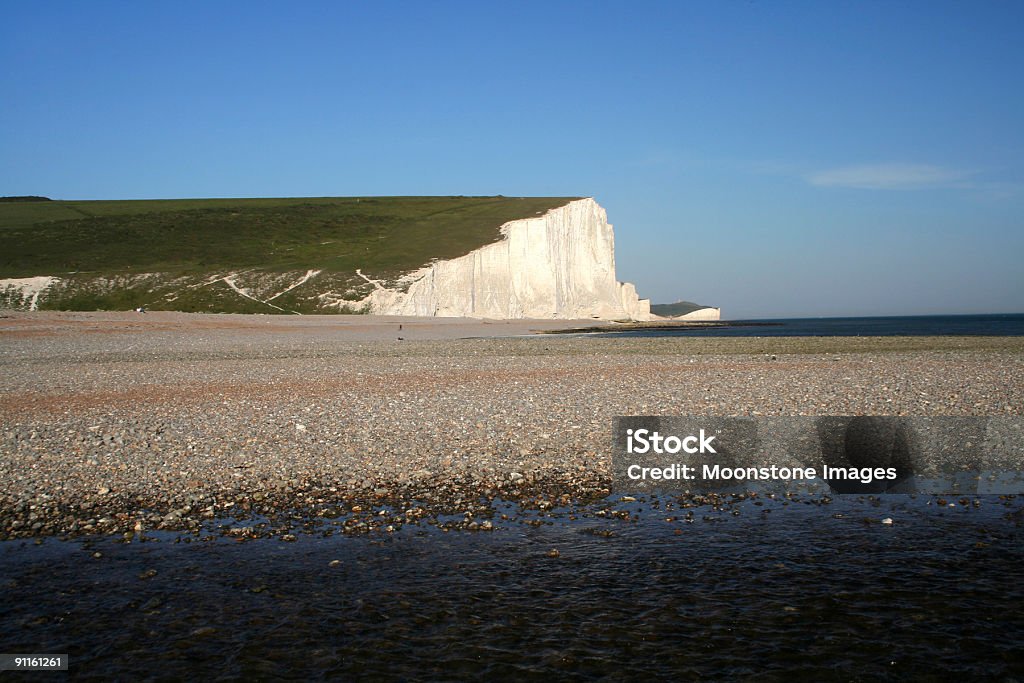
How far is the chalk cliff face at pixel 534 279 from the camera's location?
76812 mm

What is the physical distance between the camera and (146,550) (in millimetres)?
7172

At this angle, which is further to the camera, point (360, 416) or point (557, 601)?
point (360, 416)

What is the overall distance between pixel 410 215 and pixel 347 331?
2764 inches

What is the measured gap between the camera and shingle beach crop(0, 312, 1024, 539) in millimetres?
8648

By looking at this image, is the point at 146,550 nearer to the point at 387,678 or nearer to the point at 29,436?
the point at 387,678

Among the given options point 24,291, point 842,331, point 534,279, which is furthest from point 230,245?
point 842,331

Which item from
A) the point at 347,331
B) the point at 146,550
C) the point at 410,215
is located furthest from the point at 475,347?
the point at 410,215

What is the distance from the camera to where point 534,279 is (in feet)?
283

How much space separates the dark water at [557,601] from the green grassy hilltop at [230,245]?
2608 inches

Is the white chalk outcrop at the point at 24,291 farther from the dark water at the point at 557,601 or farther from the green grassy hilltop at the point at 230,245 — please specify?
the dark water at the point at 557,601

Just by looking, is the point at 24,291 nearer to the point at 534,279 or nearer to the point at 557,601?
the point at 534,279

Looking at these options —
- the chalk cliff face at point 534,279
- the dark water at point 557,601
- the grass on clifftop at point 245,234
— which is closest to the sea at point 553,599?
the dark water at point 557,601

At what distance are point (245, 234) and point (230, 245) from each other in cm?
707

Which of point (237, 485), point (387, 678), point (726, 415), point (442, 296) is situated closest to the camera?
point (387, 678)
